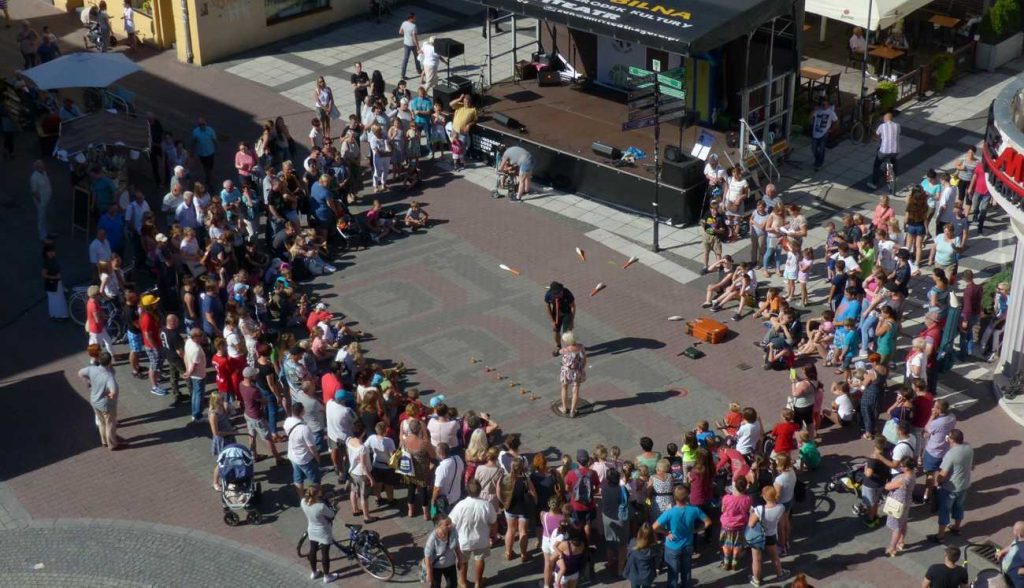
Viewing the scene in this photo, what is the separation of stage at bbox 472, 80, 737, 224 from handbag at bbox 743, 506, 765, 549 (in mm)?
9934

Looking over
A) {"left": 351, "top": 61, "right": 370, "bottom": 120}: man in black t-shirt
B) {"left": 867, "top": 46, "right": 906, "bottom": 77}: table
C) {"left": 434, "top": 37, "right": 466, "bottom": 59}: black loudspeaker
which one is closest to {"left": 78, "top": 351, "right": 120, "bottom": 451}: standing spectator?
{"left": 351, "top": 61, "right": 370, "bottom": 120}: man in black t-shirt

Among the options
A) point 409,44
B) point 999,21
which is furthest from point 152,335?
point 999,21

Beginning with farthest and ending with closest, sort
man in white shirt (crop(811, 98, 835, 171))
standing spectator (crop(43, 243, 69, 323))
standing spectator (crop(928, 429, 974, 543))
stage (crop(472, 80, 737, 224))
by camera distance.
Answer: man in white shirt (crop(811, 98, 835, 171))
stage (crop(472, 80, 737, 224))
standing spectator (crop(43, 243, 69, 323))
standing spectator (crop(928, 429, 974, 543))

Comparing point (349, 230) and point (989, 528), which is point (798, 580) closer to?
point (989, 528)

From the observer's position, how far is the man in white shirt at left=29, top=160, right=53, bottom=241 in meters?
24.4

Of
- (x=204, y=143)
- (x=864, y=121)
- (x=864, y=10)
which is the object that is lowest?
(x=864, y=121)

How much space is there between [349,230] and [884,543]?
11.5m

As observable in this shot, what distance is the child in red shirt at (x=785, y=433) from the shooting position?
680 inches

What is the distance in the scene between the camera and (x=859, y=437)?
1880 centimetres

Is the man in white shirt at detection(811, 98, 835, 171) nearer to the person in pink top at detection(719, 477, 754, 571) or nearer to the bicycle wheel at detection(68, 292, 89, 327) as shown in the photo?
the person in pink top at detection(719, 477, 754, 571)

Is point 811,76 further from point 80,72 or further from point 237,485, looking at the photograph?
point 237,485

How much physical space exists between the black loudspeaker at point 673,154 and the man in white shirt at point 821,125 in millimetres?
3249

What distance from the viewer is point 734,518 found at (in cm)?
1584

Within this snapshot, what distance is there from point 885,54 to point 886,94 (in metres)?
2.22
